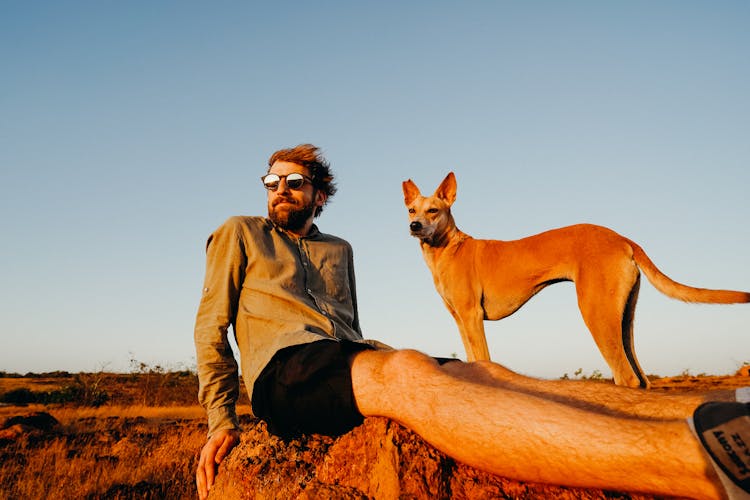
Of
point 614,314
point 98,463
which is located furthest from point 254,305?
point 614,314

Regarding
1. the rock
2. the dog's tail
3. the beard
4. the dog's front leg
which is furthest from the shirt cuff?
the dog's front leg

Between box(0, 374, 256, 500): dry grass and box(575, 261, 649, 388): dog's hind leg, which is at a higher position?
box(575, 261, 649, 388): dog's hind leg

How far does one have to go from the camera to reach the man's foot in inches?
50.1

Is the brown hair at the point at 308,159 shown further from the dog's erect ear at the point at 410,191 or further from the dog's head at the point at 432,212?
the dog's erect ear at the point at 410,191

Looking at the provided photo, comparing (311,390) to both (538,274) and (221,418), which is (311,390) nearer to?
(221,418)

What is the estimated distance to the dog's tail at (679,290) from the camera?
5.48 meters

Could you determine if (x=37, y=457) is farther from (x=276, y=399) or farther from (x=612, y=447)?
(x=612, y=447)

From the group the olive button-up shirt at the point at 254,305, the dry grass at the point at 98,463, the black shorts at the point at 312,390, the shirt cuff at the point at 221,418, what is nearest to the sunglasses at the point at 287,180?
the olive button-up shirt at the point at 254,305

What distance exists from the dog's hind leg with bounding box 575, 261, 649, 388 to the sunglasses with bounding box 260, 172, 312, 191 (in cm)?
482

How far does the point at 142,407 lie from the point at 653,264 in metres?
15.7

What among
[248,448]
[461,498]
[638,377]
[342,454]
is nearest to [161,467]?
[248,448]

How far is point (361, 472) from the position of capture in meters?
2.24

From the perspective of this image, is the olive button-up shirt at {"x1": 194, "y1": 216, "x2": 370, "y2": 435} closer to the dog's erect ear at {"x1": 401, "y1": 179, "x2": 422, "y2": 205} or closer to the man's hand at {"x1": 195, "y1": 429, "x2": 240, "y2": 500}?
the man's hand at {"x1": 195, "y1": 429, "x2": 240, "y2": 500}

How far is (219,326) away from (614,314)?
5559 millimetres
